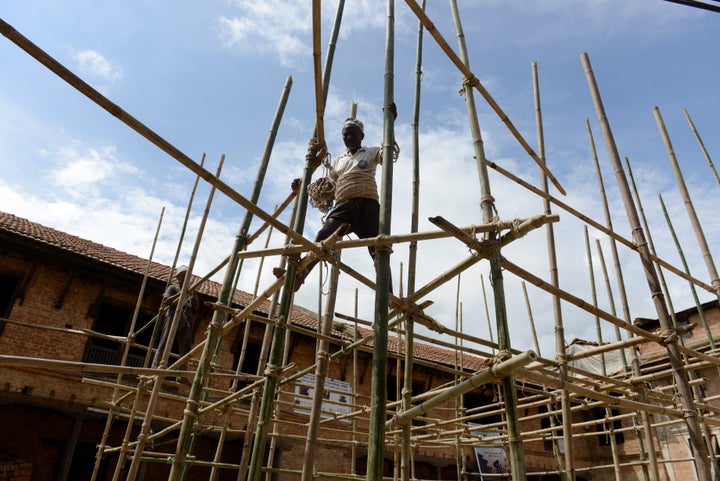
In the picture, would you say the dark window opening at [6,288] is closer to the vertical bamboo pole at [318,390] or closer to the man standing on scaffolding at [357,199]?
the man standing on scaffolding at [357,199]

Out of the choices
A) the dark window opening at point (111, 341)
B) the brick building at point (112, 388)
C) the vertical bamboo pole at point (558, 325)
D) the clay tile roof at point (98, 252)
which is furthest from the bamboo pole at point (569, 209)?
the dark window opening at point (111, 341)

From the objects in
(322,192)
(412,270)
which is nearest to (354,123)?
(322,192)

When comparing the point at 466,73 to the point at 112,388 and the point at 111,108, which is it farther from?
the point at 112,388

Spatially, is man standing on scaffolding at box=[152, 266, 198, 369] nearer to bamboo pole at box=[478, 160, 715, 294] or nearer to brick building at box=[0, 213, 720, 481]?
brick building at box=[0, 213, 720, 481]

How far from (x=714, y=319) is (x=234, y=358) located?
44.5 ft

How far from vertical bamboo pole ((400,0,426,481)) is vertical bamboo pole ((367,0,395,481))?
0.50 meters

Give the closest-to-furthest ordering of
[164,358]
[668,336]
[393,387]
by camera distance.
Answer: [668,336], [164,358], [393,387]

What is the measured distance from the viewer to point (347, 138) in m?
4.85

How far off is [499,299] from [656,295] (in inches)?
81.2

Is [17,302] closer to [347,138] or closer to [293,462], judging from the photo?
[293,462]

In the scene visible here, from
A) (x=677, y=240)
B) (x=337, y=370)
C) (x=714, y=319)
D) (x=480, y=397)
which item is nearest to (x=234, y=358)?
(x=337, y=370)

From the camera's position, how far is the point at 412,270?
4070 millimetres

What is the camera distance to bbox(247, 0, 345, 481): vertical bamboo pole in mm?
3143

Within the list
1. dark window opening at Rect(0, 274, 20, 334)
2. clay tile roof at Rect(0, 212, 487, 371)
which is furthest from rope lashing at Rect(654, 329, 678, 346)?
dark window opening at Rect(0, 274, 20, 334)
